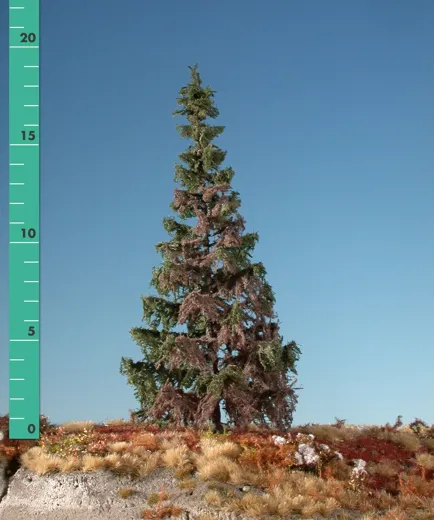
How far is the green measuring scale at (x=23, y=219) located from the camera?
17172 millimetres

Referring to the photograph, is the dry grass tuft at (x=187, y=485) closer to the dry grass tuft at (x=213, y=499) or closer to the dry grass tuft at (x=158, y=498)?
the dry grass tuft at (x=158, y=498)

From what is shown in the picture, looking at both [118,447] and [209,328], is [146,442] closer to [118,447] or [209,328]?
[118,447]

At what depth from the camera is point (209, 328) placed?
22531 mm

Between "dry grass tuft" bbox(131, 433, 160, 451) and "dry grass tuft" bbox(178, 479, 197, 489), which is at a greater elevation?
"dry grass tuft" bbox(131, 433, 160, 451)

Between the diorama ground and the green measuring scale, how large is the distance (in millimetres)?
1724

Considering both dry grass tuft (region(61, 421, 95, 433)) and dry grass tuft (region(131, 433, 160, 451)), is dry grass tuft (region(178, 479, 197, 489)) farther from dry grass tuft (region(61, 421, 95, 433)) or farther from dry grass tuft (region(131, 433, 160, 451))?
Result: dry grass tuft (region(61, 421, 95, 433))

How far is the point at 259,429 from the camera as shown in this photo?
22688 mm

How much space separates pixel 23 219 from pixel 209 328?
313 inches

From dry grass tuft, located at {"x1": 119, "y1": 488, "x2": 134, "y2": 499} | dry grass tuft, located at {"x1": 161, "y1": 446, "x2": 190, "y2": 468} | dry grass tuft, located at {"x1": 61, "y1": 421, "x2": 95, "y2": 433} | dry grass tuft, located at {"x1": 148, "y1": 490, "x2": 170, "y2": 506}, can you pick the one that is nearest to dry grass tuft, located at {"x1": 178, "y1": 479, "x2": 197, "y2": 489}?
dry grass tuft, located at {"x1": 148, "y1": 490, "x2": 170, "y2": 506}

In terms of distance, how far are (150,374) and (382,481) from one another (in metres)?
8.64

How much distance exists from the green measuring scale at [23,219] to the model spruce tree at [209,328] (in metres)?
4.98

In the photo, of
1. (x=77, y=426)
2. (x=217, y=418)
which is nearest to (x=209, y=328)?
(x=217, y=418)

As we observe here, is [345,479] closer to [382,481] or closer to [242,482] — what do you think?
[382,481]

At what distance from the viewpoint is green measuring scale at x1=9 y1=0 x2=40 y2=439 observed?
1717 cm
